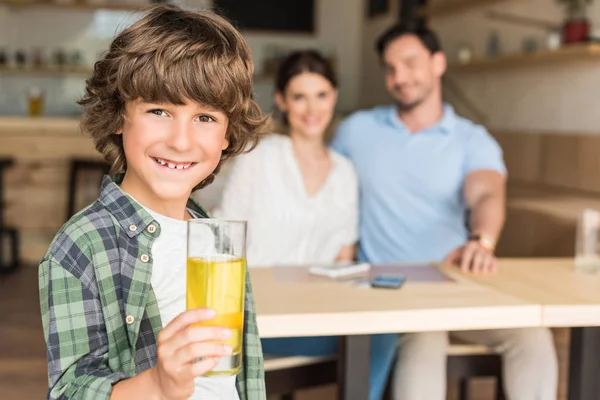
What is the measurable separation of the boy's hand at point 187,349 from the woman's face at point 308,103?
5.42ft

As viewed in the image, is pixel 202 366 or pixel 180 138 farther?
pixel 180 138

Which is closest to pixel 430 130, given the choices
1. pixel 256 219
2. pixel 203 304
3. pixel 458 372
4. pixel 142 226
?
pixel 256 219

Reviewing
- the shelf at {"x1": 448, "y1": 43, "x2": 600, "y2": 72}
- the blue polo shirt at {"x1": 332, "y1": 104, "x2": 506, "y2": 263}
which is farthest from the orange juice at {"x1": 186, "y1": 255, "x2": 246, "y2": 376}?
the shelf at {"x1": 448, "y1": 43, "x2": 600, "y2": 72}

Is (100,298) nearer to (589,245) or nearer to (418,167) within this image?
(589,245)

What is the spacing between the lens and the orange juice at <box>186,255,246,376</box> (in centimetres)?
83

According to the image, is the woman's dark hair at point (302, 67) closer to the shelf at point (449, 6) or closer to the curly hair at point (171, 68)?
the curly hair at point (171, 68)

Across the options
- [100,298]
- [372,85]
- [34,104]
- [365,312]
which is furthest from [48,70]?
[100,298]

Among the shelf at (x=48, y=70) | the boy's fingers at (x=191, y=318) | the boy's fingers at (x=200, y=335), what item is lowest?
the boy's fingers at (x=200, y=335)

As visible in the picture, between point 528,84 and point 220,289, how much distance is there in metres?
4.20

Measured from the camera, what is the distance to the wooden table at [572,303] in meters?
1.57

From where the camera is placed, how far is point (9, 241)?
557 centimetres

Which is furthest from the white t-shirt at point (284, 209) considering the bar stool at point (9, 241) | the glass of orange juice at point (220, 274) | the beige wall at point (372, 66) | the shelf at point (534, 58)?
the beige wall at point (372, 66)

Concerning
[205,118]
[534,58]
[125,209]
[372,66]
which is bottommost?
[125,209]

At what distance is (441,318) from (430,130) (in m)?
1.28
